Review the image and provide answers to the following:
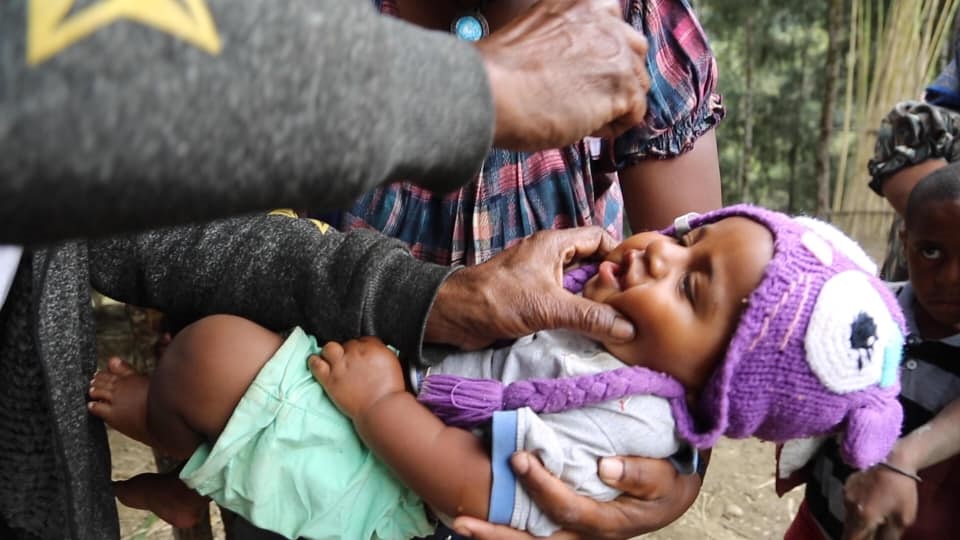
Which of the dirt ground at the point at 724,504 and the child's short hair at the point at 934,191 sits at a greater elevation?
the child's short hair at the point at 934,191

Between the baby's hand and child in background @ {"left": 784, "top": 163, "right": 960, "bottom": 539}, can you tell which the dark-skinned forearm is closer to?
the baby's hand

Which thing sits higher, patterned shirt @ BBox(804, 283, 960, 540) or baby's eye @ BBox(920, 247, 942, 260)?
baby's eye @ BBox(920, 247, 942, 260)

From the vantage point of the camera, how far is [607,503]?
1099mm

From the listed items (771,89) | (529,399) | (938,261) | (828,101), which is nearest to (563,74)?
(529,399)

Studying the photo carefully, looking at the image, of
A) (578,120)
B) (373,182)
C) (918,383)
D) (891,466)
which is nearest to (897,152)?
(918,383)

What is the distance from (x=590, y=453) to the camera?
3.50 feet

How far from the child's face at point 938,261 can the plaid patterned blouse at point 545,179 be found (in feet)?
2.03

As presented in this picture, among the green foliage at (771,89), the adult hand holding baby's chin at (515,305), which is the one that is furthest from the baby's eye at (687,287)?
the green foliage at (771,89)

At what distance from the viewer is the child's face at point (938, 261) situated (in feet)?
5.22

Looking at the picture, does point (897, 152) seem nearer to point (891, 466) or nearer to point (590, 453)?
point (891, 466)

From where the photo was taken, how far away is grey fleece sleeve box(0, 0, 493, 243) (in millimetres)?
439

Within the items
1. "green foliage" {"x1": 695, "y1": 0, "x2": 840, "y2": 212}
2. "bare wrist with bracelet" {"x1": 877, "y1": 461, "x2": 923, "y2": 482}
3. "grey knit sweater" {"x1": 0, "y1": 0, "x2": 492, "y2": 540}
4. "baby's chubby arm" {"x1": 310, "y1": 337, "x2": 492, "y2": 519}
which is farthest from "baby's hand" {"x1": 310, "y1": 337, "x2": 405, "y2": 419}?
"green foliage" {"x1": 695, "y1": 0, "x2": 840, "y2": 212}

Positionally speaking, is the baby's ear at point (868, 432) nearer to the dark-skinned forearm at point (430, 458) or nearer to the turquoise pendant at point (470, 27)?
the dark-skinned forearm at point (430, 458)

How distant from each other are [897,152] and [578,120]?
1.55m
